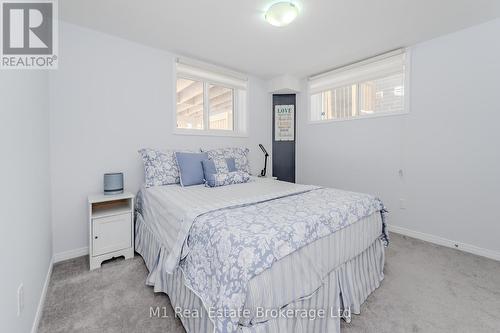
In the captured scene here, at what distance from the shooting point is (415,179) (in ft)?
9.07

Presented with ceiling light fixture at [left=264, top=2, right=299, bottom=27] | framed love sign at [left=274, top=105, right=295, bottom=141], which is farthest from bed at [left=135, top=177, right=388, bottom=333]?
framed love sign at [left=274, top=105, right=295, bottom=141]

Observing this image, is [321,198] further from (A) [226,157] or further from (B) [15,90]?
(B) [15,90]

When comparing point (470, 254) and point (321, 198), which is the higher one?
point (321, 198)

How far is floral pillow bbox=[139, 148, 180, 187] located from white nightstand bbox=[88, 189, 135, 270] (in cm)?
30

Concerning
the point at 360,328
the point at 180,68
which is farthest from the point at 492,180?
the point at 180,68

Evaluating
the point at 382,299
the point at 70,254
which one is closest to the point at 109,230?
the point at 70,254

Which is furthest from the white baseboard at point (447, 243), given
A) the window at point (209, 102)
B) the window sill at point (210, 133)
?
the window at point (209, 102)

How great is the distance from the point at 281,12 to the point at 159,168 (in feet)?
6.56

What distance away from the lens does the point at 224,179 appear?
2.49 metres

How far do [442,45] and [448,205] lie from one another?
1880 mm

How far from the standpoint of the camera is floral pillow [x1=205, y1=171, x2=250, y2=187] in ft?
7.95

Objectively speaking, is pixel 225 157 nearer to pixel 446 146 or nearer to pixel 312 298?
pixel 312 298

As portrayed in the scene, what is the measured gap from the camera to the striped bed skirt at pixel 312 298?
1096mm

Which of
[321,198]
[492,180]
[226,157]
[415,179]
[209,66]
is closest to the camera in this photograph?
[321,198]
